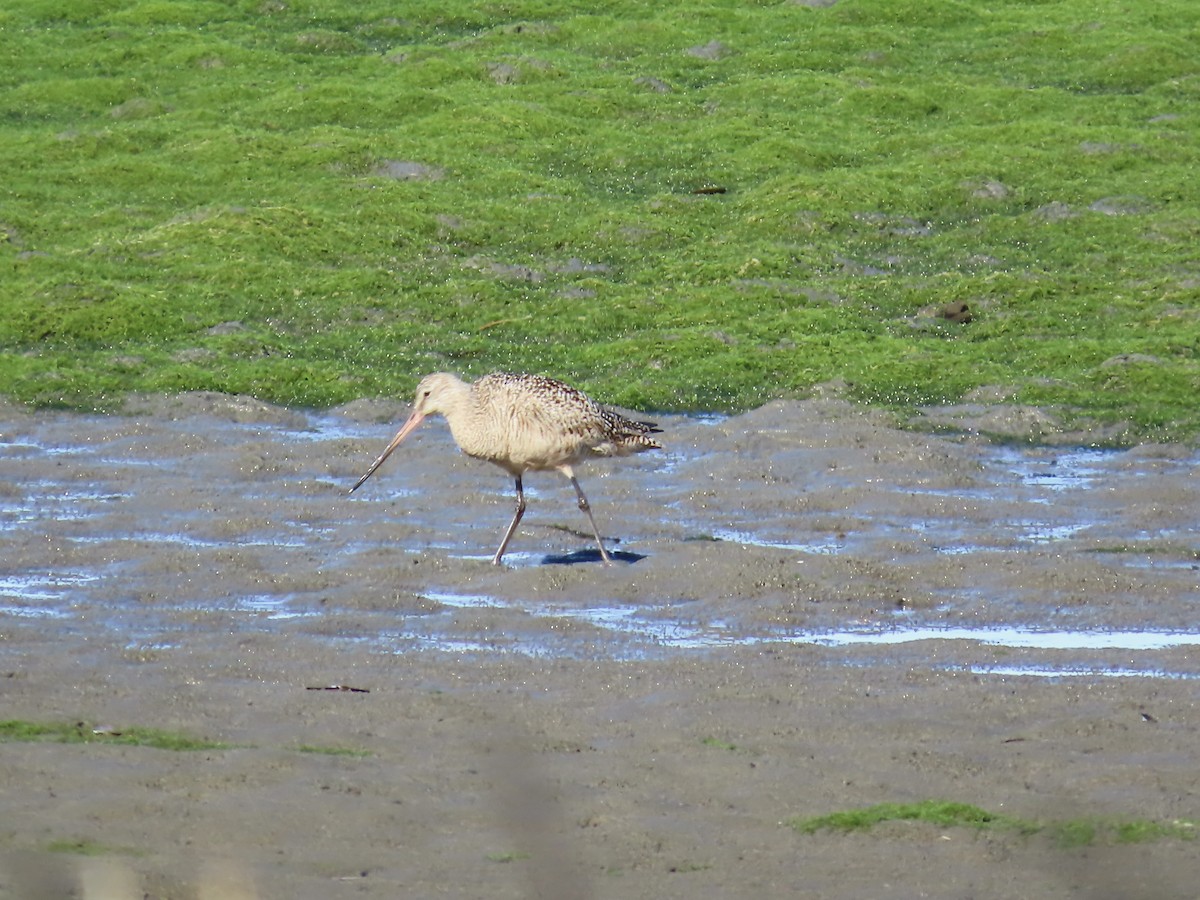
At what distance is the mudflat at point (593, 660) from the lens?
6.04m

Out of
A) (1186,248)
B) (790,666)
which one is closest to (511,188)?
(1186,248)

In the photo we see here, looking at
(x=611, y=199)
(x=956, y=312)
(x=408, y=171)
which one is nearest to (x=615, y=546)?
(x=956, y=312)

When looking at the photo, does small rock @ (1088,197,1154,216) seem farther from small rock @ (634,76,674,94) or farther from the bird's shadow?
the bird's shadow

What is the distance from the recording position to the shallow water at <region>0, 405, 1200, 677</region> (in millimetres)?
9000

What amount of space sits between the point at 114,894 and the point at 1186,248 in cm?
1338

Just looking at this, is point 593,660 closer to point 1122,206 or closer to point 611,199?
point 611,199

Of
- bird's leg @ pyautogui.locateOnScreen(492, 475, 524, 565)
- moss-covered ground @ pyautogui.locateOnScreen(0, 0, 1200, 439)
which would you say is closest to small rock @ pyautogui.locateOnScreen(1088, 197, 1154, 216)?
moss-covered ground @ pyautogui.locateOnScreen(0, 0, 1200, 439)

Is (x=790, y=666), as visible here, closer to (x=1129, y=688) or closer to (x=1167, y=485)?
(x=1129, y=688)

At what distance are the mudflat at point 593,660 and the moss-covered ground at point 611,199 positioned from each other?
1534mm

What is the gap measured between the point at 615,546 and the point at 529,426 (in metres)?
0.78

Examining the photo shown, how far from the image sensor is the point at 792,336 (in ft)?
49.1

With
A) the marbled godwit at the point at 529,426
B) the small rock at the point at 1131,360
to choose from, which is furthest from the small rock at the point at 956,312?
the marbled godwit at the point at 529,426

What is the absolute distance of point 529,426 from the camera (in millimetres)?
10250

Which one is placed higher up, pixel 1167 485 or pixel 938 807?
pixel 938 807
